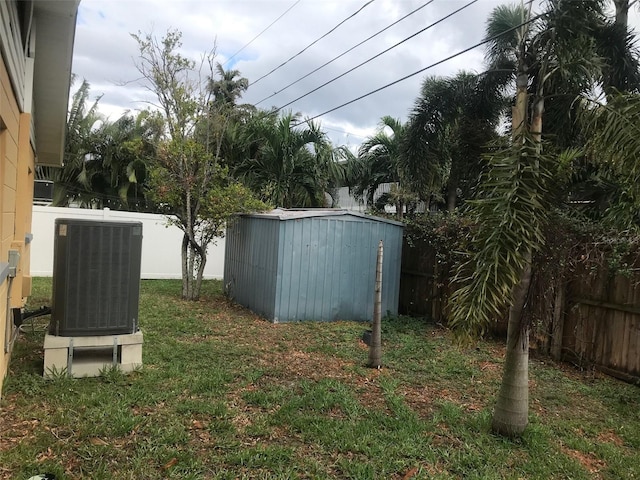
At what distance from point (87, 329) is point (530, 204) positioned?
3927mm

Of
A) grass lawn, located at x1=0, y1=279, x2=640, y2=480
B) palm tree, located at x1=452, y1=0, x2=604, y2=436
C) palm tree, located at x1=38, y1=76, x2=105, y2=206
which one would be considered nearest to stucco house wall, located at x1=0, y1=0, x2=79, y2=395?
grass lawn, located at x1=0, y1=279, x2=640, y2=480

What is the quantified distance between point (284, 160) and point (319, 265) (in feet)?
20.5

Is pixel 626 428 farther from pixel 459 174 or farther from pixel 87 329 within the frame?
pixel 459 174

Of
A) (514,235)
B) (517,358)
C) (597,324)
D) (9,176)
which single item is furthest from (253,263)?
(514,235)

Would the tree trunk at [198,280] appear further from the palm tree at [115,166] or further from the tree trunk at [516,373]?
the palm tree at [115,166]

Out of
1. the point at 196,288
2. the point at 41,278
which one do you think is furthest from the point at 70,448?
the point at 41,278

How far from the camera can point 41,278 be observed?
35.6ft

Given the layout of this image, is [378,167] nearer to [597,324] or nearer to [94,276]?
[597,324]

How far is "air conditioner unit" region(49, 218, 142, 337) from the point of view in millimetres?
4254

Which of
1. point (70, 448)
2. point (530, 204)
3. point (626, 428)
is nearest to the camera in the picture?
point (70, 448)

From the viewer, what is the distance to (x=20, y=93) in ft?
14.2

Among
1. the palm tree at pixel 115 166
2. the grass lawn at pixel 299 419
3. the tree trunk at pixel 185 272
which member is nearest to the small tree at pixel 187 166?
the tree trunk at pixel 185 272

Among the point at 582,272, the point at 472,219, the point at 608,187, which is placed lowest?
the point at 582,272

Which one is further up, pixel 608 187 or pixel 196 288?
pixel 608 187
